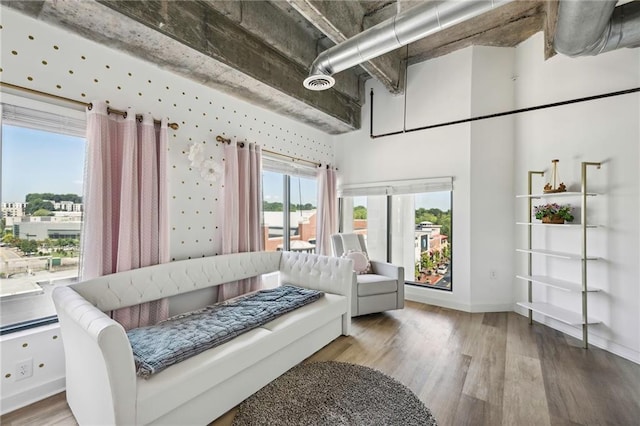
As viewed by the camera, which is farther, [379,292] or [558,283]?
[379,292]

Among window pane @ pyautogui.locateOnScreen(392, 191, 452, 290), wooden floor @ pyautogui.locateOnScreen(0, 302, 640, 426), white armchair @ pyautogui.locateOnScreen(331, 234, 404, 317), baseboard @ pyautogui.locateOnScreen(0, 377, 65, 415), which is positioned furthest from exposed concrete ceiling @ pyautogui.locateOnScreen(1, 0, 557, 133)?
wooden floor @ pyautogui.locateOnScreen(0, 302, 640, 426)

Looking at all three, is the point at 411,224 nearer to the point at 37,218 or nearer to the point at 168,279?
the point at 168,279

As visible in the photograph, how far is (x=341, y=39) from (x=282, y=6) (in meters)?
0.71

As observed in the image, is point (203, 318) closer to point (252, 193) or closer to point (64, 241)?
point (64, 241)

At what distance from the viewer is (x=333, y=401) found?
1905mm

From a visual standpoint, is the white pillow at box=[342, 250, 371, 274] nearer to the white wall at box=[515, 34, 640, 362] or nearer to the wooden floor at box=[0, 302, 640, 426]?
the wooden floor at box=[0, 302, 640, 426]

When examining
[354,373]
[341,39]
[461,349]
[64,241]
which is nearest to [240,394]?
[354,373]

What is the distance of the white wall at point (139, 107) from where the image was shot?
1886mm

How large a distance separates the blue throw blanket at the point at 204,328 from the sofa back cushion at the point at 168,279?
0.27m

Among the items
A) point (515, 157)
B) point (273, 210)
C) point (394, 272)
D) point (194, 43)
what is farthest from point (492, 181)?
point (194, 43)

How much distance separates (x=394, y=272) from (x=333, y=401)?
200cm

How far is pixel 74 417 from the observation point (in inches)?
69.6

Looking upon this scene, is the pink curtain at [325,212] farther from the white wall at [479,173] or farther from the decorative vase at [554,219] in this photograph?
the decorative vase at [554,219]

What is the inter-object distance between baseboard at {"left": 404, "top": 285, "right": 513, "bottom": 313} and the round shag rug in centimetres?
207
